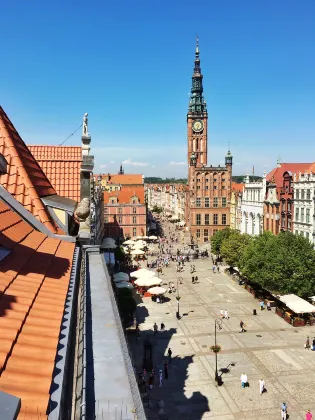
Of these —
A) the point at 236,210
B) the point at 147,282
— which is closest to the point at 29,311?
the point at 147,282

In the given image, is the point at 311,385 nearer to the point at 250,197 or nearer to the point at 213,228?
the point at 250,197

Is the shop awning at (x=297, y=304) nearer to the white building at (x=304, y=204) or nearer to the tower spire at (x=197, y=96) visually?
the white building at (x=304, y=204)

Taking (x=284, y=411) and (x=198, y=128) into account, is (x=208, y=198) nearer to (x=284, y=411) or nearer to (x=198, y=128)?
(x=198, y=128)

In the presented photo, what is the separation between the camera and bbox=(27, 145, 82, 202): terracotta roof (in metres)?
21.0

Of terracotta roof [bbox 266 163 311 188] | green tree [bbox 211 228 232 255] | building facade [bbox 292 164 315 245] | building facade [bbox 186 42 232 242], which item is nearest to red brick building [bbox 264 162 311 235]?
terracotta roof [bbox 266 163 311 188]

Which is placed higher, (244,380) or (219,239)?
(219,239)

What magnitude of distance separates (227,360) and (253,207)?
40.2 metres

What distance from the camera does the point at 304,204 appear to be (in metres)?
46.3

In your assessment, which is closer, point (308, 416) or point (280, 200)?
point (308, 416)

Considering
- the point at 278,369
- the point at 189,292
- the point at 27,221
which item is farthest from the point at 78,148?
the point at 189,292

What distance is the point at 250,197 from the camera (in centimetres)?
6444

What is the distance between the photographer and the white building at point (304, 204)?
44406 mm

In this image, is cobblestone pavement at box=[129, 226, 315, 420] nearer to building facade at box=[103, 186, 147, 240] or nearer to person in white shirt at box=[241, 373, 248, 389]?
person in white shirt at box=[241, 373, 248, 389]

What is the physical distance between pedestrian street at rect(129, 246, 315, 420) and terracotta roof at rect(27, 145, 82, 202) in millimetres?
12588
